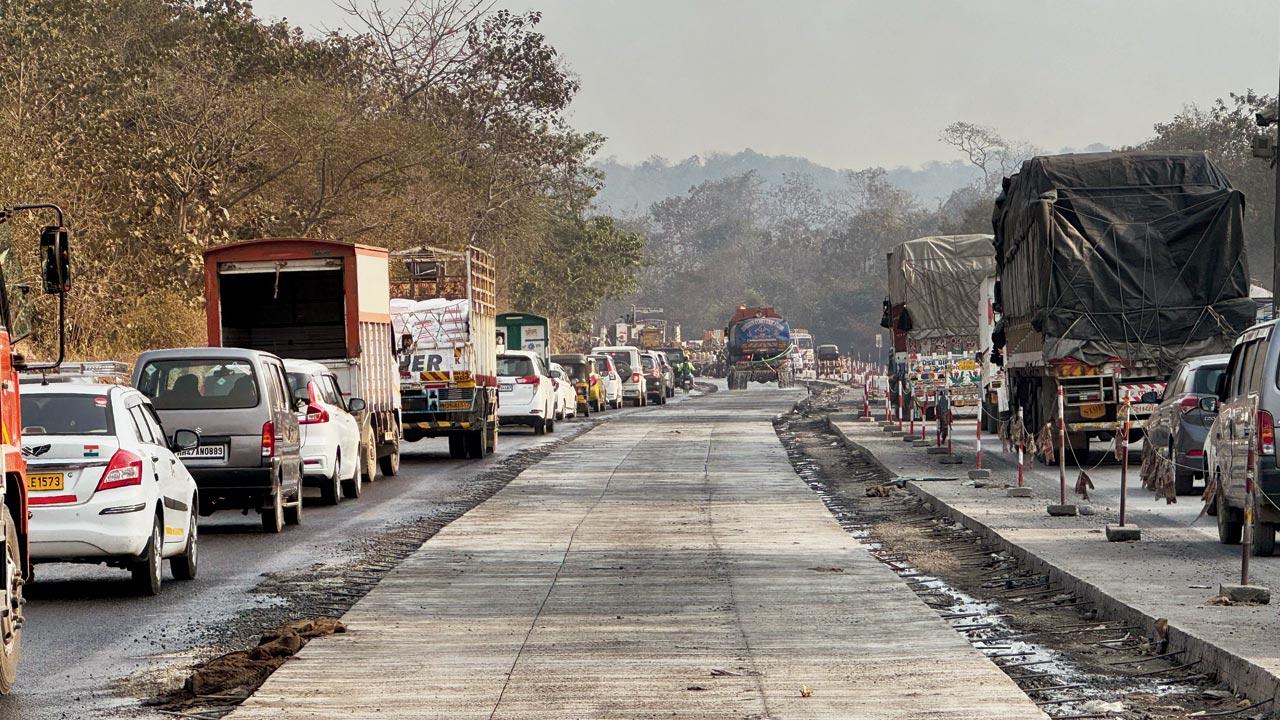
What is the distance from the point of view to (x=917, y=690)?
9.04m

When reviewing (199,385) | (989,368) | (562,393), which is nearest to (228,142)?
(562,393)

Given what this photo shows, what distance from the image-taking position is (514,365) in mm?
39312

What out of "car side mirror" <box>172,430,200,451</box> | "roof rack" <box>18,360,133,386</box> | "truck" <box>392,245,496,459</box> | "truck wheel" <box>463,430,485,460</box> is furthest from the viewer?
"truck wheel" <box>463,430,485,460</box>

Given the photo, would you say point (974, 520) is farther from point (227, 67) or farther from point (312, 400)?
point (227, 67)

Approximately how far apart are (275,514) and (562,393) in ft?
95.2

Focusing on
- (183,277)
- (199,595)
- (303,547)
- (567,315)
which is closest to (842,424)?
(183,277)

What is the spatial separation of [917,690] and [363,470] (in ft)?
56.9

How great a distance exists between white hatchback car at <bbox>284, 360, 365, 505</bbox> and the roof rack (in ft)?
6.52

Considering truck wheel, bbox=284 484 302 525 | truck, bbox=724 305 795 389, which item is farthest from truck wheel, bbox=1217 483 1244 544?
truck, bbox=724 305 795 389

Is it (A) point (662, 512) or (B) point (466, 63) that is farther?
(B) point (466, 63)

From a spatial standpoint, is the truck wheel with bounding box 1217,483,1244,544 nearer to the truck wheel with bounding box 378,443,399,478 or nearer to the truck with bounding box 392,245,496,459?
the truck wheel with bounding box 378,443,399,478

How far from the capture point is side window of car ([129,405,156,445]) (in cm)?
1393

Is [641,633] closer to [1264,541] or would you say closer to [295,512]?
[1264,541]

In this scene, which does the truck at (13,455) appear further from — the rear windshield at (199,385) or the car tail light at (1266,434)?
the car tail light at (1266,434)
